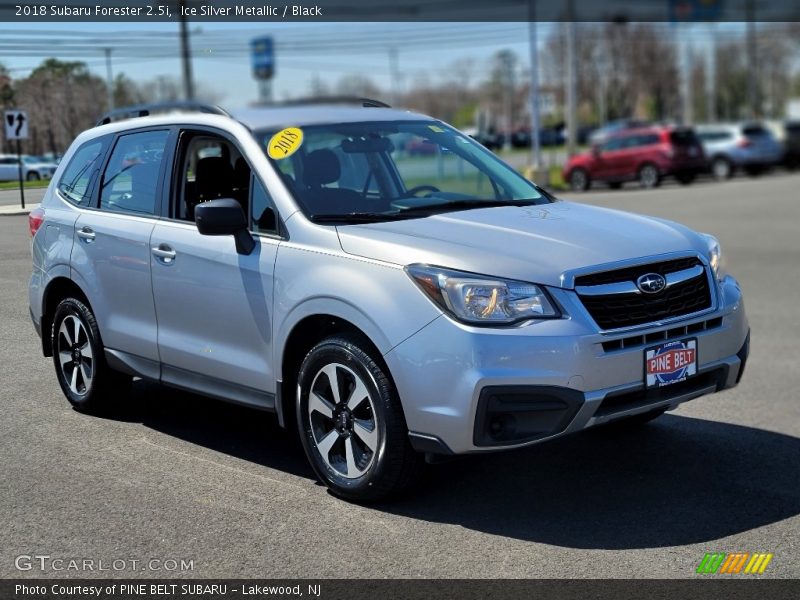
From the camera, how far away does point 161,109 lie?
6.14 meters

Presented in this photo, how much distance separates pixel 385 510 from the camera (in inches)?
192

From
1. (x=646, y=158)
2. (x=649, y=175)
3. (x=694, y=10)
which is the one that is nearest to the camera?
(x=646, y=158)

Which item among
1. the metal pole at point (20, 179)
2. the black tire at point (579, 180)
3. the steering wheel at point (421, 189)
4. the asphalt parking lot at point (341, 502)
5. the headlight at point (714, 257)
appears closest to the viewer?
the asphalt parking lot at point (341, 502)

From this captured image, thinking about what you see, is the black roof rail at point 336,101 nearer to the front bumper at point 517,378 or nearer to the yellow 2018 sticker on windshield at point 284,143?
the yellow 2018 sticker on windshield at point 284,143

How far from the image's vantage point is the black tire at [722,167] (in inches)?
1405

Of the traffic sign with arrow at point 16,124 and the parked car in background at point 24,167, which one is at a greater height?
the traffic sign with arrow at point 16,124

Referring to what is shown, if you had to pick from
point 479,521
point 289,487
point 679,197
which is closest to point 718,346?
point 479,521

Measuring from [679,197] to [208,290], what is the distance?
23381 mm

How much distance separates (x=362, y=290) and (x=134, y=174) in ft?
6.64

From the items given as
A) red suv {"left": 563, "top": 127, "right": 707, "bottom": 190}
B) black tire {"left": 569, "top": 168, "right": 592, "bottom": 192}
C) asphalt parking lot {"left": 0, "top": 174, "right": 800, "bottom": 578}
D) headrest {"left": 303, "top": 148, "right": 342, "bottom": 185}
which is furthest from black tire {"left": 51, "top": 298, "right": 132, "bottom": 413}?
black tire {"left": 569, "top": 168, "right": 592, "bottom": 192}

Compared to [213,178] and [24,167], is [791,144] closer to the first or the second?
[24,167]

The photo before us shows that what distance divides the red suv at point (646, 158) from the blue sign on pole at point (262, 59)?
2361cm

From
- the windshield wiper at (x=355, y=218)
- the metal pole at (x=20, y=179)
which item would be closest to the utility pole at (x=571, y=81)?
the metal pole at (x=20, y=179)

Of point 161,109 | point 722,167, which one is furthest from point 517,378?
point 722,167
